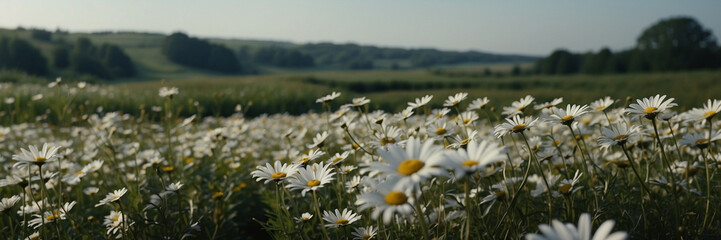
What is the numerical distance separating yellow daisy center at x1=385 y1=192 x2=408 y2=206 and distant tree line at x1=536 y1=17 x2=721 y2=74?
174 ft

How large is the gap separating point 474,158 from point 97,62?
170 ft

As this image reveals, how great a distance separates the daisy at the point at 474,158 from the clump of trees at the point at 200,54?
167ft

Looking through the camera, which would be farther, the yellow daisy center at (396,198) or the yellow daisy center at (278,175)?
the yellow daisy center at (278,175)

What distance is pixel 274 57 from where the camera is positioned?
69.1 metres

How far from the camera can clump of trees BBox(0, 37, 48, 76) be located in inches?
1615

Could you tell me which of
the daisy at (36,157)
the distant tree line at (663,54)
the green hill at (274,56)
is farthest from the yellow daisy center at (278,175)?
the distant tree line at (663,54)

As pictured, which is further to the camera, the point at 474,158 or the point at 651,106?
the point at 651,106

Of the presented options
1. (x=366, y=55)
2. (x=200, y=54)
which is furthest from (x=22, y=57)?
(x=366, y=55)

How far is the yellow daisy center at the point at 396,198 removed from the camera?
1.13m

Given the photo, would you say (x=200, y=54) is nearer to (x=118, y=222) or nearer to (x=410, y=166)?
(x=118, y=222)

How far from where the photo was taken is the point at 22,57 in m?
41.8

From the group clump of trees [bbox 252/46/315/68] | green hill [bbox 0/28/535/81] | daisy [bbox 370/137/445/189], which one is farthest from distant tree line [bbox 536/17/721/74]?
daisy [bbox 370/137/445/189]

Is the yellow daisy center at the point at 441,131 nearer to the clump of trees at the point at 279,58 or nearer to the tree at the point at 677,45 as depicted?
the tree at the point at 677,45

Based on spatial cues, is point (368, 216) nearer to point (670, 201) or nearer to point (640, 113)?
point (640, 113)
